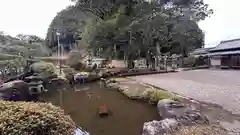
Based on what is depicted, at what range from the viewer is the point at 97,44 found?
19.5 meters

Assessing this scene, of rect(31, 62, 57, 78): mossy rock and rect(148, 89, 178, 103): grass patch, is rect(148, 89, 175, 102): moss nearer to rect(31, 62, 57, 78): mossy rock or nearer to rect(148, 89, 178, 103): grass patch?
rect(148, 89, 178, 103): grass patch

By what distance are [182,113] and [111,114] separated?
2.70 metres

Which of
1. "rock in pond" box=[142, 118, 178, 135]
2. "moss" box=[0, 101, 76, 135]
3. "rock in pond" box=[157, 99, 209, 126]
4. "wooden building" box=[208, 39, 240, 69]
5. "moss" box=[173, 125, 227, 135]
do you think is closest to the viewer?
"moss" box=[0, 101, 76, 135]

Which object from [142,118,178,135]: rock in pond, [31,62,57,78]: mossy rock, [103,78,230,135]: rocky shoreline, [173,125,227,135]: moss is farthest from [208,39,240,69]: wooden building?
[142,118,178,135]: rock in pond

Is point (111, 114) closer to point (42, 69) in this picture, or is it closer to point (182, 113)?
point (182, 113)

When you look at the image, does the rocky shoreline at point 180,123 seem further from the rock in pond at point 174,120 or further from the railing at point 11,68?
the railing at point 11,68

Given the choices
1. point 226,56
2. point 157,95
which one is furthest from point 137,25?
point 157,95

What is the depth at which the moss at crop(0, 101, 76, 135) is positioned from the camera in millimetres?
2879

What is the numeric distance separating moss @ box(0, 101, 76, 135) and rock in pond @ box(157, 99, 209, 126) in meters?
3.08

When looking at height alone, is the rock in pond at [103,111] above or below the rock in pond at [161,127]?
below

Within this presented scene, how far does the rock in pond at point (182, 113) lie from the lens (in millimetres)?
5266

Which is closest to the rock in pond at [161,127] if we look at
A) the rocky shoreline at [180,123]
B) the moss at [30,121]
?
the rocky shoreline at [180,123]

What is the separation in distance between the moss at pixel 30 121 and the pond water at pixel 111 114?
9.78 feet

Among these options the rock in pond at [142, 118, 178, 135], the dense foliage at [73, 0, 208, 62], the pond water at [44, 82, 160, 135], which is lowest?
the pond water at [44, 82, 160, 135]
